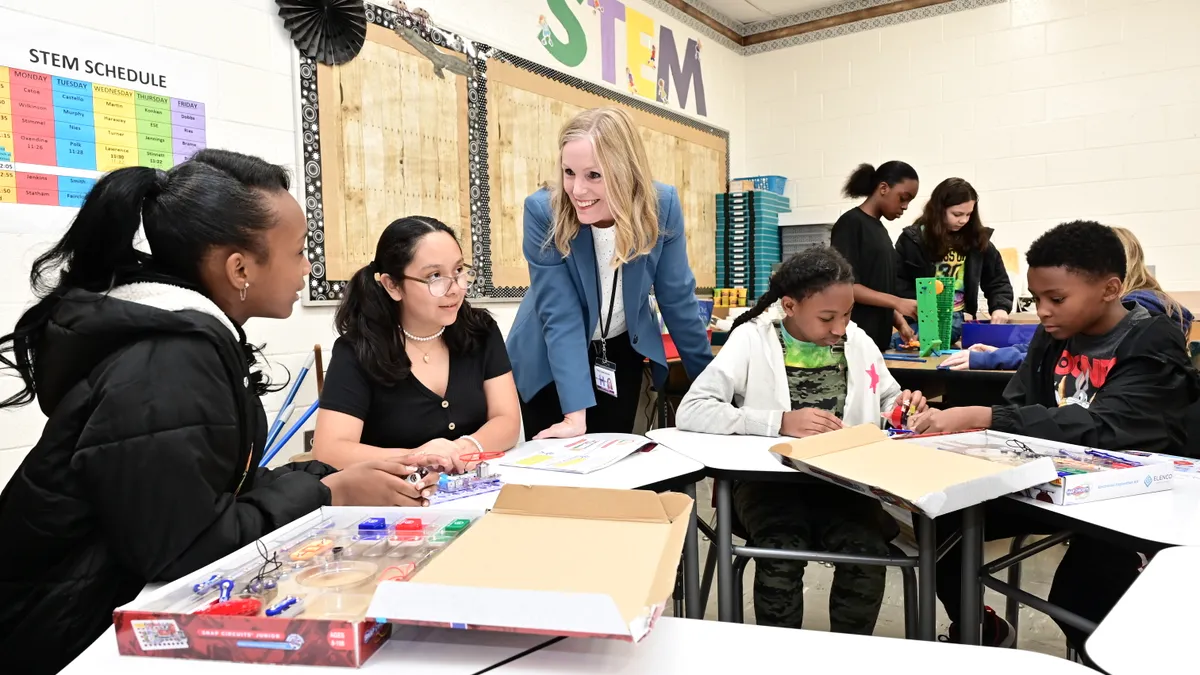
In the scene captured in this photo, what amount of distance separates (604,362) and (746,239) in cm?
349

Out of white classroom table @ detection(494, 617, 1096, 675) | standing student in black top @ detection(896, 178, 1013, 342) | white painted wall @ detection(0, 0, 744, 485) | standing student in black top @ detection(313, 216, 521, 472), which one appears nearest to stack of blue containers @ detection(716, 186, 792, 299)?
standing student in black top @ detection(896, 178, 1013, 342)

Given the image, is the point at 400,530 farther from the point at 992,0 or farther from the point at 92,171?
the point at 992,0

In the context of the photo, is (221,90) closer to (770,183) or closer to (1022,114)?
(770,183)

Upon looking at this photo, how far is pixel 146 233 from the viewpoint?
1009 millimetres

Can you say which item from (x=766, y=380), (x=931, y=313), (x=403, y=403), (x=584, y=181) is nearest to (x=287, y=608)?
(x=403, y=403)

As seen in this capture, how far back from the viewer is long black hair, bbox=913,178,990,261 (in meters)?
3.38

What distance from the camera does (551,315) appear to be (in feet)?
6.68

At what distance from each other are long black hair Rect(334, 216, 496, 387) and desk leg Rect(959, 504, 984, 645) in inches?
44.2

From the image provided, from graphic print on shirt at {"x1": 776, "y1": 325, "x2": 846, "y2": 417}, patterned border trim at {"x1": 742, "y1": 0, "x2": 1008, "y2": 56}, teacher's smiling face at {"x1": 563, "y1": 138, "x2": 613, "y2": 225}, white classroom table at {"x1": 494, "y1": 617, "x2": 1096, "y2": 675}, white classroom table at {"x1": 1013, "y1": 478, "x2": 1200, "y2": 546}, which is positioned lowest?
white classroom table at {"x1": 494, "y1": 617, "x2": 1096, "y2": 675}

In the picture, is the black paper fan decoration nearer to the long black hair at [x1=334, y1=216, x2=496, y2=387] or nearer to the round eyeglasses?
the long black hair at [x1=334, y1=216, x2=496, y2=387]

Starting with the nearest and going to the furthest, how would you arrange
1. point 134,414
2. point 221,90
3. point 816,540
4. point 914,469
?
1. point 134,414
2. point 914,469
3. point 816,540
4. point 221,90

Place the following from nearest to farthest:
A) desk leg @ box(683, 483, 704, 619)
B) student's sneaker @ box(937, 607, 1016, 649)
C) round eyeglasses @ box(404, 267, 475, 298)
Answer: desk leg @ box(683, 483, 704, 619) → round eyeglasses @ box(404, 267, 475, 298) → student's sneaker @ box(937, 607, 1016, 649)

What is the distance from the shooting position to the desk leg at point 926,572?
147 cm

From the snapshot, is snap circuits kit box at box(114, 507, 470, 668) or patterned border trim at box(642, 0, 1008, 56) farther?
patterned border trim at box(642, 0, 1008, 56)
